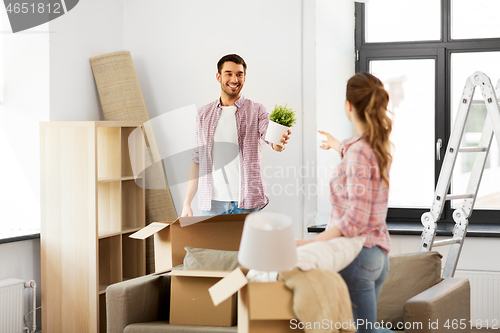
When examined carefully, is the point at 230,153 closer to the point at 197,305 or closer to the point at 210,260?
the point at 210,260

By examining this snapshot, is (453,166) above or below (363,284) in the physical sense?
above

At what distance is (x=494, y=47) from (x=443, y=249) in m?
1.45

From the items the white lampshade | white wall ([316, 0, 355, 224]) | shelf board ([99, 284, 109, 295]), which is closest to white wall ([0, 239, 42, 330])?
shelf board ([99, 284, 109, 295])

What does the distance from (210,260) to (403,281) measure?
89 cm

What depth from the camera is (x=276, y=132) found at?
264 centimetres

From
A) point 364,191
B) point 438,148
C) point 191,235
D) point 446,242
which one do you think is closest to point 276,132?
point 191,235

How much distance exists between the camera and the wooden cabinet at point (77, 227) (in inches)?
125

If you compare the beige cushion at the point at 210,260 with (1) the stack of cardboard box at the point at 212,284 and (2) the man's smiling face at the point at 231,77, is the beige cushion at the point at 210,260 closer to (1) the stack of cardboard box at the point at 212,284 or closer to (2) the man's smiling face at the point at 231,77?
(1) the stack of cardboard box at the point at 212,284

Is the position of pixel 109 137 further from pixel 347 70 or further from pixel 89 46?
pixel 347 70

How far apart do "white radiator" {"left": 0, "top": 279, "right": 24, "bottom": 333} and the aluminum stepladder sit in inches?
89.3

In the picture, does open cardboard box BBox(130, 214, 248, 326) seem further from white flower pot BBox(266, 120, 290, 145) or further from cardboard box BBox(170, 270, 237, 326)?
white flower pot BBox(266, 120, 290, 145)

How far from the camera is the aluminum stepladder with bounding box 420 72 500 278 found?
2814 millimetres

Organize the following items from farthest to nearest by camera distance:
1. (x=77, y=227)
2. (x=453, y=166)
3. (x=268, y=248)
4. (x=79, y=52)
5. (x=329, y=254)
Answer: (x=79, y=52) → (x=77, y=227) → (x=453, y=166) → (x=329, y=254) → (x=268, y=248)

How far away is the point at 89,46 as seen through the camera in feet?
12.2
